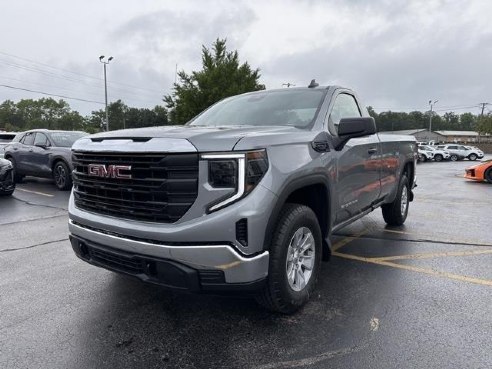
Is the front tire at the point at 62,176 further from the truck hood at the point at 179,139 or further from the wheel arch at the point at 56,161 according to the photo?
the truck hood at the point at 179,139

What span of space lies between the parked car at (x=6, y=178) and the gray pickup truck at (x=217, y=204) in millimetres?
7530

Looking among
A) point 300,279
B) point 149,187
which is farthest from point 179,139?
point 300,279

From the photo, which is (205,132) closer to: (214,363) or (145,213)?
(145,213)

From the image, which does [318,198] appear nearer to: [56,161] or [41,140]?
[56,161]

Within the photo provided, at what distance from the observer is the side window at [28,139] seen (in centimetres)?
1204

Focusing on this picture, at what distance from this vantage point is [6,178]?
9938 millimetres

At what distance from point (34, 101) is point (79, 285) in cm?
12397

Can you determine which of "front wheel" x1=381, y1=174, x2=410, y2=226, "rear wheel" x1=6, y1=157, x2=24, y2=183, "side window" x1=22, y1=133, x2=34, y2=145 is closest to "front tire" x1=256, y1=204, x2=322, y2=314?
"front wheel" x1=381, y1=174, x2=410, y2=226

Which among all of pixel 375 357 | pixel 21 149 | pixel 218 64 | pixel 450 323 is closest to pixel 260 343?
pixel 375 357

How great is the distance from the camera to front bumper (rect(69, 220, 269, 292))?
2715mm

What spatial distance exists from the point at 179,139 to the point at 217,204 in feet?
1.73

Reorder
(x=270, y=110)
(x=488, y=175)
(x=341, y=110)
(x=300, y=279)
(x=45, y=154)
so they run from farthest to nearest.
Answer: (x=488, y=175) → (x=45, y=154) → (x=341, y=110) → (x=270, y=110) → (x=300, y=279)

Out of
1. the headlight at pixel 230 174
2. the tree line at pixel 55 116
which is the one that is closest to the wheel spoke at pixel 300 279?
the headlight at pixel 230 174

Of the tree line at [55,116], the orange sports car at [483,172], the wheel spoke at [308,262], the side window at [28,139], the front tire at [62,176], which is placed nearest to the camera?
the wheel spoke at [308,262]
